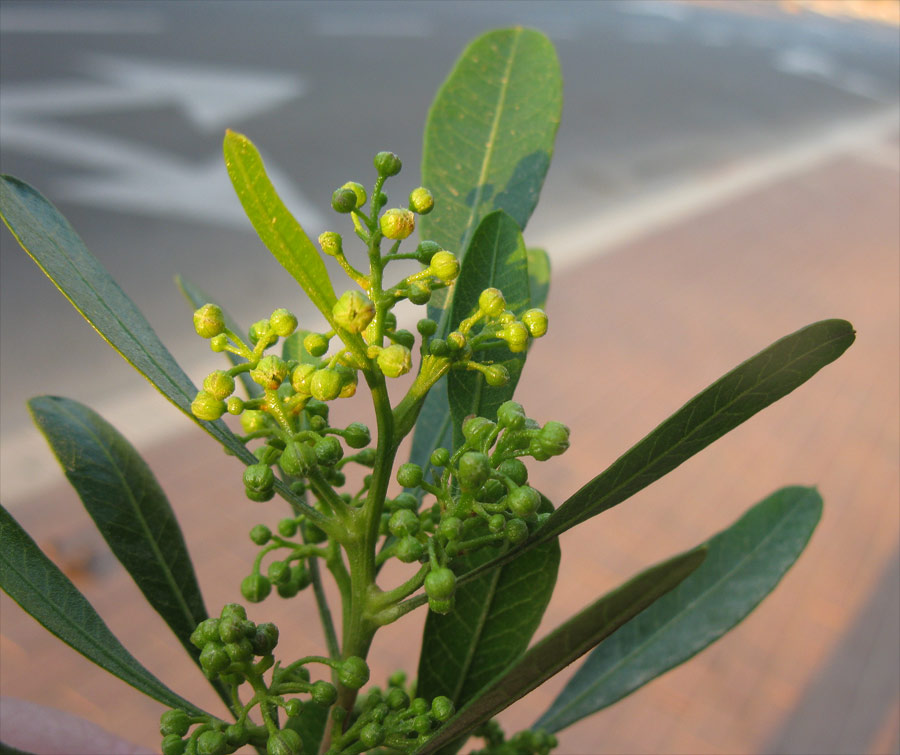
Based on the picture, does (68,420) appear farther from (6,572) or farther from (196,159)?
(196,159)

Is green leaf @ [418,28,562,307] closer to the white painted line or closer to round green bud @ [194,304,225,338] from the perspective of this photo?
round green bud @ [194,304,225,338]

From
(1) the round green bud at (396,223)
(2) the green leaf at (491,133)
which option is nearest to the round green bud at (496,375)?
(1) the round green bud at (396,223)

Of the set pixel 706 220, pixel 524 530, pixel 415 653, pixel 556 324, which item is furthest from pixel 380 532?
pixel 706 220

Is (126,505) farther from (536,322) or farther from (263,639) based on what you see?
(536,322)

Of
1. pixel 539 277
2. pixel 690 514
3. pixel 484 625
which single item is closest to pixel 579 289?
pixel 690 514

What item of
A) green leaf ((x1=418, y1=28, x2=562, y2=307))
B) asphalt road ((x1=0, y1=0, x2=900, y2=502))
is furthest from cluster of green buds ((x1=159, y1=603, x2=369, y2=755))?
asphalt road ((x1=0, y1=0, x2=900, y2=502))

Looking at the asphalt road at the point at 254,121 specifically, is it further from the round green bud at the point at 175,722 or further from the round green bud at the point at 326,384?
the round green bud at the point at 326,384

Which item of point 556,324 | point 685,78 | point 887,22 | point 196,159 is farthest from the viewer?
point 887,22
